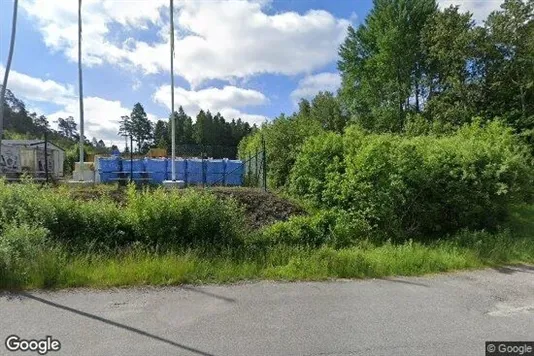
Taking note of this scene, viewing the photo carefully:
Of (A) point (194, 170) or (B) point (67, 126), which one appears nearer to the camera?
(A) point (194, 170)

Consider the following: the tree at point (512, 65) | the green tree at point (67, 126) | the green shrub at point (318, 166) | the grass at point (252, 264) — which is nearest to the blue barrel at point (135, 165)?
the green shrub at point (318, 166)

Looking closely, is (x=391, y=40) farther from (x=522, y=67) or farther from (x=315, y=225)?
(x=315, y=225)

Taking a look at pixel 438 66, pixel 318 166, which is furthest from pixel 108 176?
pixel 438 66

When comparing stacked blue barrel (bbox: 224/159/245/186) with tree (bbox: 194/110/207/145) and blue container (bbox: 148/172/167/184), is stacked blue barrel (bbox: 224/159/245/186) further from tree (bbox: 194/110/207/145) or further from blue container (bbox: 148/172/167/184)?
tree (bbox: 194/110/207/145)

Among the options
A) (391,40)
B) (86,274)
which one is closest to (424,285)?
(86,274)

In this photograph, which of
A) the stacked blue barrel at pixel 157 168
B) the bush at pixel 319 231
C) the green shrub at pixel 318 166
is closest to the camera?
the bush at pixel 319 231

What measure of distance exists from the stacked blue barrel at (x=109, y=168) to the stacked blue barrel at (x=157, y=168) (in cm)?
186

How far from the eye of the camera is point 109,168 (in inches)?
911

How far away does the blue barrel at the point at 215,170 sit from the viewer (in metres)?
24.3

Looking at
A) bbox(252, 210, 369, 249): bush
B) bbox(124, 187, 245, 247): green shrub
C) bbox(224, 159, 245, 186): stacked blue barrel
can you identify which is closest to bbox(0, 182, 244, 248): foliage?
bbox(124, 187, 245, 247): green shrub

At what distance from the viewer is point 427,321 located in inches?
181

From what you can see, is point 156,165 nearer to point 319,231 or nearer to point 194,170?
point 194,170

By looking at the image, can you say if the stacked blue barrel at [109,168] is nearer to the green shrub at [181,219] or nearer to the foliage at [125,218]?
the foliage at [125,218]

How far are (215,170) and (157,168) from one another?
385 centimetres
